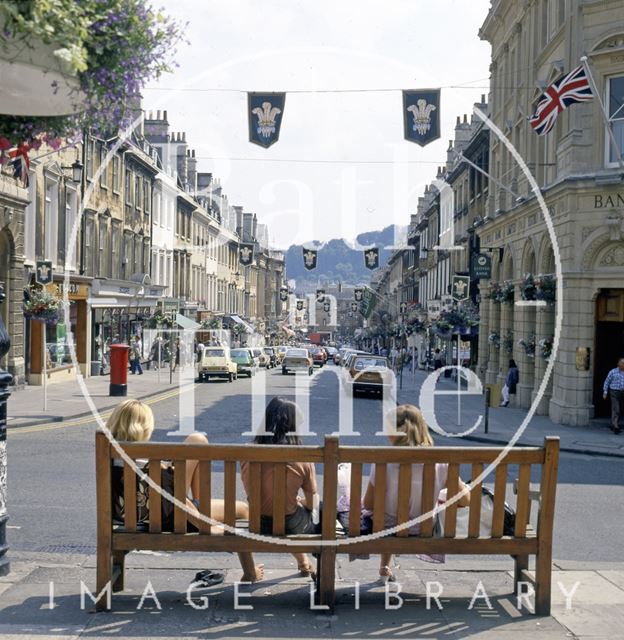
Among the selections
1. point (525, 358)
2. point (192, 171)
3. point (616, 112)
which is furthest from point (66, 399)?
point (192, 171)

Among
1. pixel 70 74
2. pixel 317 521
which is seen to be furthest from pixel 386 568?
pixel 70 74

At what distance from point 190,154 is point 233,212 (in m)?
25.1

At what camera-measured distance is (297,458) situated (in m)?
5.69

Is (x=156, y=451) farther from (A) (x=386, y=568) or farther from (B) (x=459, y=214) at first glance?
(B) (x=459, y=214)

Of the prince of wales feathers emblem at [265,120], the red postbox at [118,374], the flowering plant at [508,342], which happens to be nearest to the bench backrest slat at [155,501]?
the prince of wales feathers emblem at [265,120]

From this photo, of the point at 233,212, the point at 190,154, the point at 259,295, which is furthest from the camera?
the point at 259,295

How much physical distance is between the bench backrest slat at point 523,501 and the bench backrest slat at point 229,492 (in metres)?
1.93

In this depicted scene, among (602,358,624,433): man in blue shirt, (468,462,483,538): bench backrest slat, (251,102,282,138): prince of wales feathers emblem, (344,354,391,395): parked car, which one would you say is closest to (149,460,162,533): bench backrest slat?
(468,462,483,538): bench backrest slat

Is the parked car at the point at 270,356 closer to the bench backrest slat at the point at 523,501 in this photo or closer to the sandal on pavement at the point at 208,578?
the sandal on pavement at the point at 208,578

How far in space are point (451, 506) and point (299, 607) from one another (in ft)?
4.08

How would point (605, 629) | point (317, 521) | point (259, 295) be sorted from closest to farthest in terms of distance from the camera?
point (605, 629), point (317, 521), point (259, 295)

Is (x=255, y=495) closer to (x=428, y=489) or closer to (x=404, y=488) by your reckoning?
(x=404, y=488)

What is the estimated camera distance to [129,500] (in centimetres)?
579

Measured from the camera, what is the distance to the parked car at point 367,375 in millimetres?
29656
